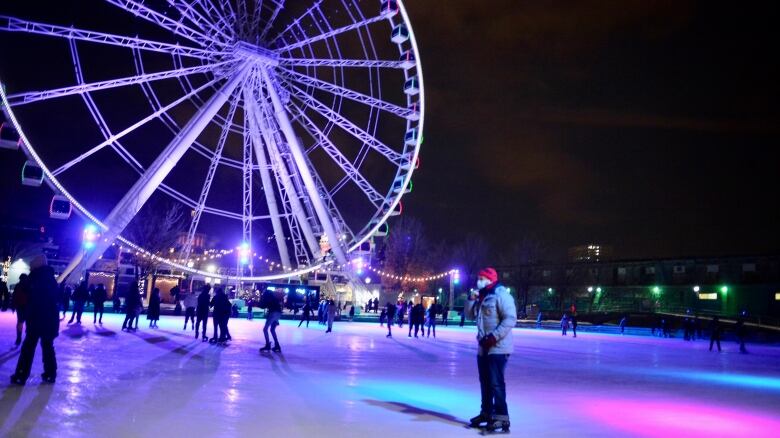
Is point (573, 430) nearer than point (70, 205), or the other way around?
point (573, 430)

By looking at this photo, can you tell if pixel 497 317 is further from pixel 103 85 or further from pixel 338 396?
pixel 103 85

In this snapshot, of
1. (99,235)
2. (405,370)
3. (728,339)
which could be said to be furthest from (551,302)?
(405,370)

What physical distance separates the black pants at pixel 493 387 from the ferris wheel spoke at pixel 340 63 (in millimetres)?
24375

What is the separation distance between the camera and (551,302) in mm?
80938

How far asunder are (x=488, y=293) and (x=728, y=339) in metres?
39.5

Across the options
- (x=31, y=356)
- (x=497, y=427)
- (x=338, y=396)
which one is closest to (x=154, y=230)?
(x=31, y=356)

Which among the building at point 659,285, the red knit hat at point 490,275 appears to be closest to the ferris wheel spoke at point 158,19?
the red knit hat at point 490,275

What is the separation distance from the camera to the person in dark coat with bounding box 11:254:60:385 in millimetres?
8742

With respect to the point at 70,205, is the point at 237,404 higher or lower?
lower

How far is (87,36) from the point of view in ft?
81.5

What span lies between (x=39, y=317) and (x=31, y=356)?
1.84ft

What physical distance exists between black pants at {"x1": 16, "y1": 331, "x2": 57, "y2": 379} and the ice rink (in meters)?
0.24

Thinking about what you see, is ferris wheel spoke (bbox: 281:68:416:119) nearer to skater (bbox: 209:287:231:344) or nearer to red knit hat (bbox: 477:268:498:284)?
skater (bbox: 209:287:231:344)

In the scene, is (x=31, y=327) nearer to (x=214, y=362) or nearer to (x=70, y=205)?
(x=214, y=362)
